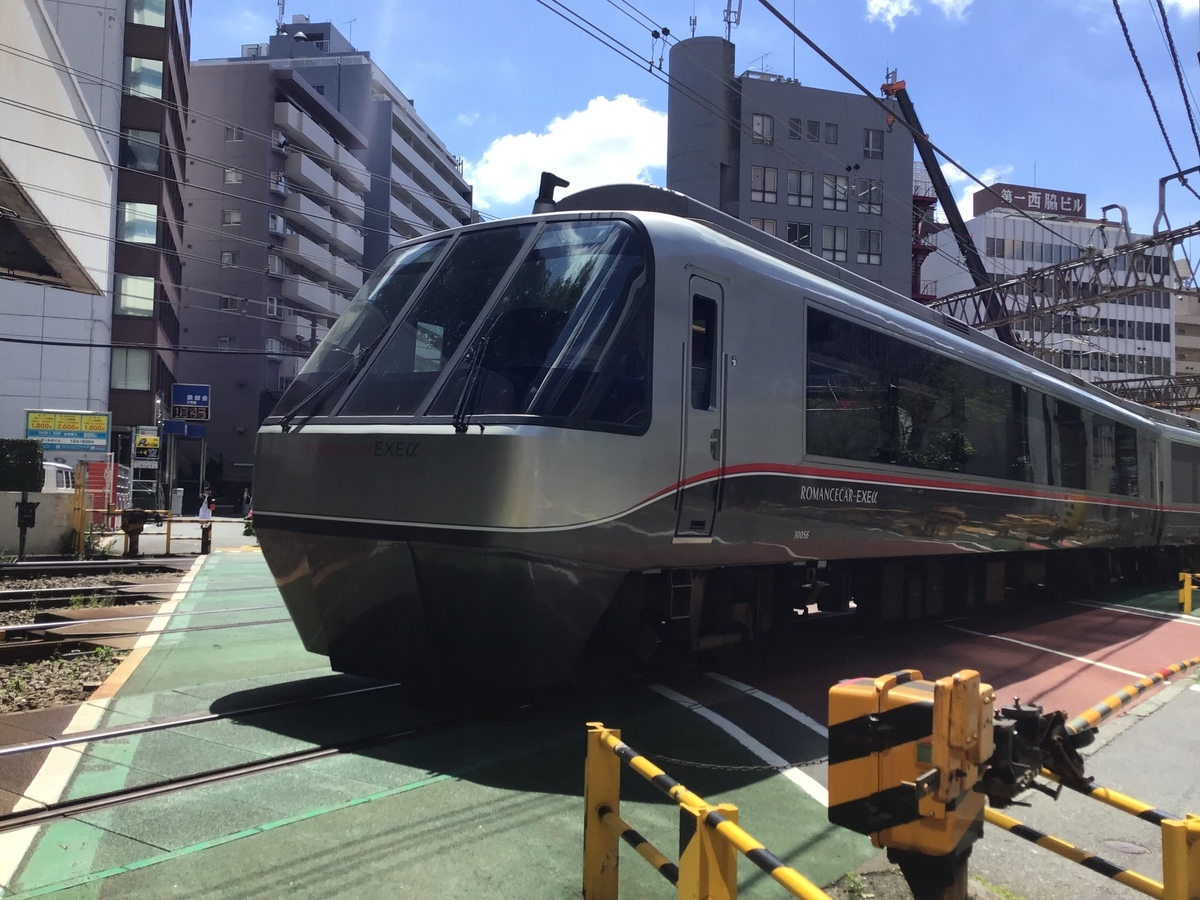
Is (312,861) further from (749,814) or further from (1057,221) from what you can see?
(1057,221)

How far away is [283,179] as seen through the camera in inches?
2087

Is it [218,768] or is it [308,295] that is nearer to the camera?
[218,768]

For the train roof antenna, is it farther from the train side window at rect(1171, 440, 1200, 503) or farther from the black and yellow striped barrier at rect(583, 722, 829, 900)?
the train side window at rect(1171, 440, 1200, 503)

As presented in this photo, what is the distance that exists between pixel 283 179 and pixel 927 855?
5498 centimetres

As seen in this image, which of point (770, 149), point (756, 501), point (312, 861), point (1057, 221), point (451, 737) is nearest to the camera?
point (312, 861)

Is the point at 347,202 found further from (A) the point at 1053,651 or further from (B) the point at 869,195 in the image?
(A) the point at 1053,651

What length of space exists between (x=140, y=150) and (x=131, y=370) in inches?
347

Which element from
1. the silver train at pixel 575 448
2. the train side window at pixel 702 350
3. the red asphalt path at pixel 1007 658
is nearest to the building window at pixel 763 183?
the red asphalt path at pixel 1007 658

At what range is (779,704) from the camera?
729 cm

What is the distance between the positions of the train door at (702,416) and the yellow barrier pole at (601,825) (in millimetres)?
2679

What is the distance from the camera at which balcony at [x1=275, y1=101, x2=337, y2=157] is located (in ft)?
172

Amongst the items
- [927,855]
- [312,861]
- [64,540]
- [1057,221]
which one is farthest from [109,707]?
[1057,221]

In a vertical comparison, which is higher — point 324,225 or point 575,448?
point 324,225

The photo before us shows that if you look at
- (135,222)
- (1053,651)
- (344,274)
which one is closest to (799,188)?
(344,274)
